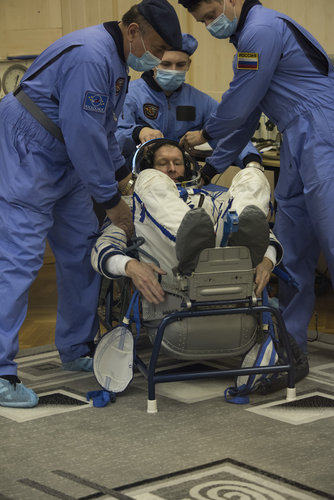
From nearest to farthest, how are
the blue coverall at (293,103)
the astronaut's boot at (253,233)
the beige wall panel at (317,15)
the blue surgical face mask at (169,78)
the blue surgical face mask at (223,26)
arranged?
1. the astronaut's boot at (253,233)
2. the blue coverall at (293,103)
3. the blue surgical face mask at (223,26)
4. the blue surgical face mask at (169,78)
5. the beige wall panel at (317,15)

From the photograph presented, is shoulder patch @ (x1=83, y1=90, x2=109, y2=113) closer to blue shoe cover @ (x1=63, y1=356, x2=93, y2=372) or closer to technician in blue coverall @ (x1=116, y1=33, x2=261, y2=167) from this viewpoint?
blue shoe cover @ (x1=63, y1=356, x2=93, y2=372)

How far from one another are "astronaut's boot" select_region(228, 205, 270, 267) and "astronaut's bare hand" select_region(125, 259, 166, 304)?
11.2 inches

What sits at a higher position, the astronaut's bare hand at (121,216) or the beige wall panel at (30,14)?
the beige wall panel at (30,14)

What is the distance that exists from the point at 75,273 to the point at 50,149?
537 millimetres

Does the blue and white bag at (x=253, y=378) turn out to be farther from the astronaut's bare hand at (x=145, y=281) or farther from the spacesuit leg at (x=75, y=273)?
the spacesuit leg at (x=75, y=273)

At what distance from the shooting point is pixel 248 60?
318 centimetres

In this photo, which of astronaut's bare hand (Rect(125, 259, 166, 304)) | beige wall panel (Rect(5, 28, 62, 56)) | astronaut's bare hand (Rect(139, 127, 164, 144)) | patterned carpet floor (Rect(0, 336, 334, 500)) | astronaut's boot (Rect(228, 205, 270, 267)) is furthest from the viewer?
beige wall panel (Rect(5, 28, 62, 56))

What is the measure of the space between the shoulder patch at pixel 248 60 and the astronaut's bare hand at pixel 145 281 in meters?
0.86

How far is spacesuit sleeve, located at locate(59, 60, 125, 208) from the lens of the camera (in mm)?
2805

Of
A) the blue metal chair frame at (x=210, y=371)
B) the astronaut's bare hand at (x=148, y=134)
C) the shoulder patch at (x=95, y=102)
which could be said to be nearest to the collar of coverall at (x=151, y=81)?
the astronaut's bare hand at (x=148, y=134)

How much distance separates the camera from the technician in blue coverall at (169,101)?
13.1 feet

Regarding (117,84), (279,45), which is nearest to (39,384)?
(117,84)

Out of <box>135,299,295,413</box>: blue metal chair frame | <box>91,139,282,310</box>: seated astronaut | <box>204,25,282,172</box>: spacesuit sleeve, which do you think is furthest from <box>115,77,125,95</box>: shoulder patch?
<box>135,299,295,413</box>: blue metal chair frame

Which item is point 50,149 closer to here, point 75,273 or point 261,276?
point 75,273
